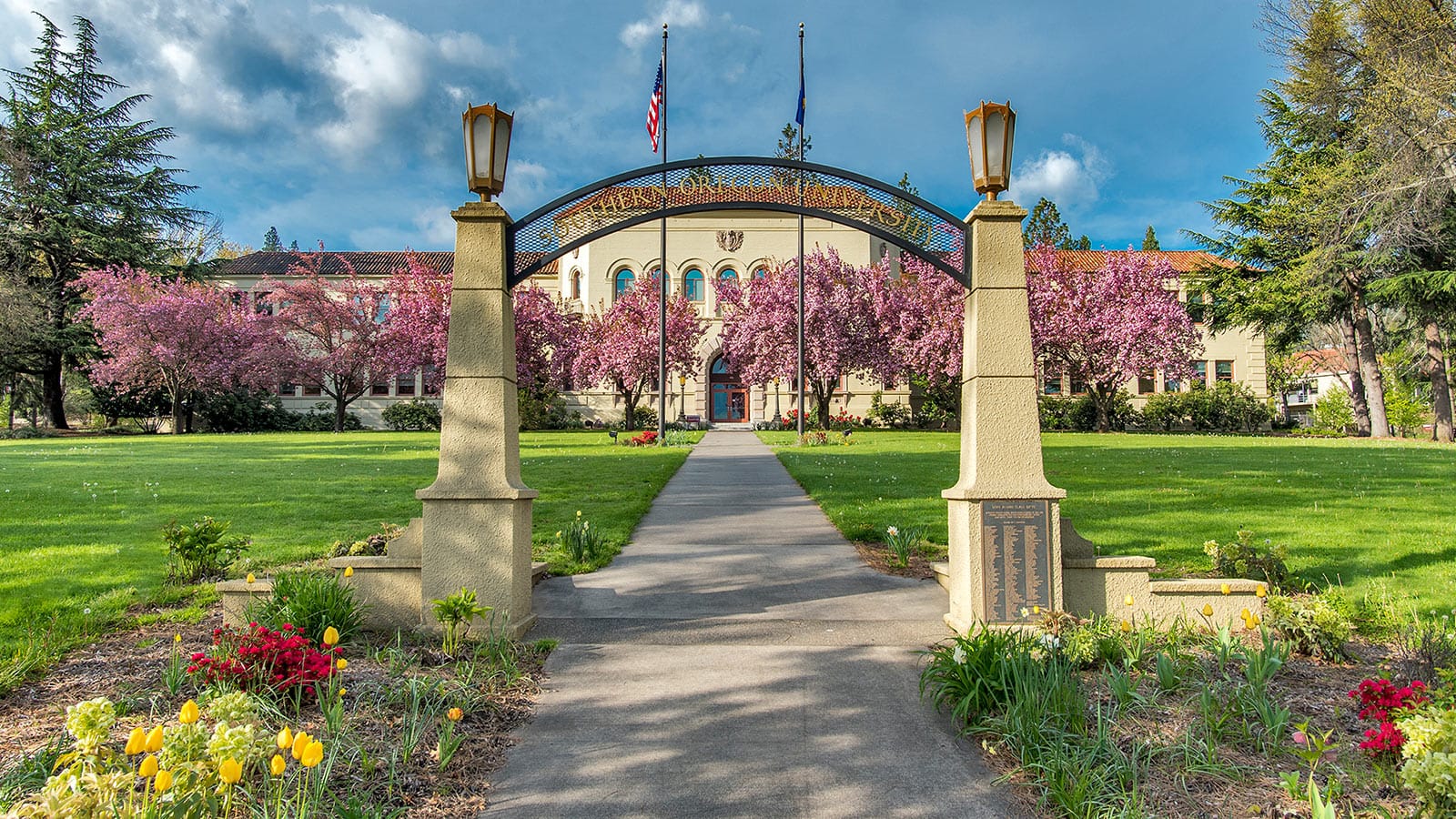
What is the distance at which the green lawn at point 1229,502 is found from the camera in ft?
23.5

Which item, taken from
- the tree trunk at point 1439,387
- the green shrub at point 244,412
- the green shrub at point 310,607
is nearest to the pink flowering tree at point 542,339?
the green shrub at point 244,412

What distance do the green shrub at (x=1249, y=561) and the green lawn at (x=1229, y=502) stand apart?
0.80 m

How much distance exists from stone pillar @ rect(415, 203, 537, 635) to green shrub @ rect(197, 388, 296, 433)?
37265mm

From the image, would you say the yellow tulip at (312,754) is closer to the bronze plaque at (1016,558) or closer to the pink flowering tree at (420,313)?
the bronze plaque at (1016,558)

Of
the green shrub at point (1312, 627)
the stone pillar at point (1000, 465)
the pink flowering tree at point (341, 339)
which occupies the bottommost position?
the green shrub at point (1312, 627)

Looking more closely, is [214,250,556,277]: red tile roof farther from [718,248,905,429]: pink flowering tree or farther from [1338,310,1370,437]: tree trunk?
[1338,310,1370,437]: tree trunk

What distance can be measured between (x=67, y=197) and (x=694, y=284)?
30437mm

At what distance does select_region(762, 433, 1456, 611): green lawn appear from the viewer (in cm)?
718

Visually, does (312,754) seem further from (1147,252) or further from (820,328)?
(1147,252)

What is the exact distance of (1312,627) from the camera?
4676mm

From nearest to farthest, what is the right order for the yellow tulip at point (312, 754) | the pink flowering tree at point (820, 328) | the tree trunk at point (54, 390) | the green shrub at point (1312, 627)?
1. the yellow tulip at point (312, 754)
2. the green shrub at point (1312, 627)
3. the pink flowering tree at point (820, 328)
4. the tree trunk at point (54, 390)

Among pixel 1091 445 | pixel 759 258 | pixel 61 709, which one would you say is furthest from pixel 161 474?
pixel 759 258

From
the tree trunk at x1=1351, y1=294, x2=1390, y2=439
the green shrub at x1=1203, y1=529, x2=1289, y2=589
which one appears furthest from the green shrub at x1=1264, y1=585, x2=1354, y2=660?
the tree trunk at x1=1351, y1=294, x2=1390, y2=439

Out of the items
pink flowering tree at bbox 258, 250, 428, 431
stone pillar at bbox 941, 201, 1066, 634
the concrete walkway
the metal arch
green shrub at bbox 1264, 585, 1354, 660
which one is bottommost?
the concrete walkway
